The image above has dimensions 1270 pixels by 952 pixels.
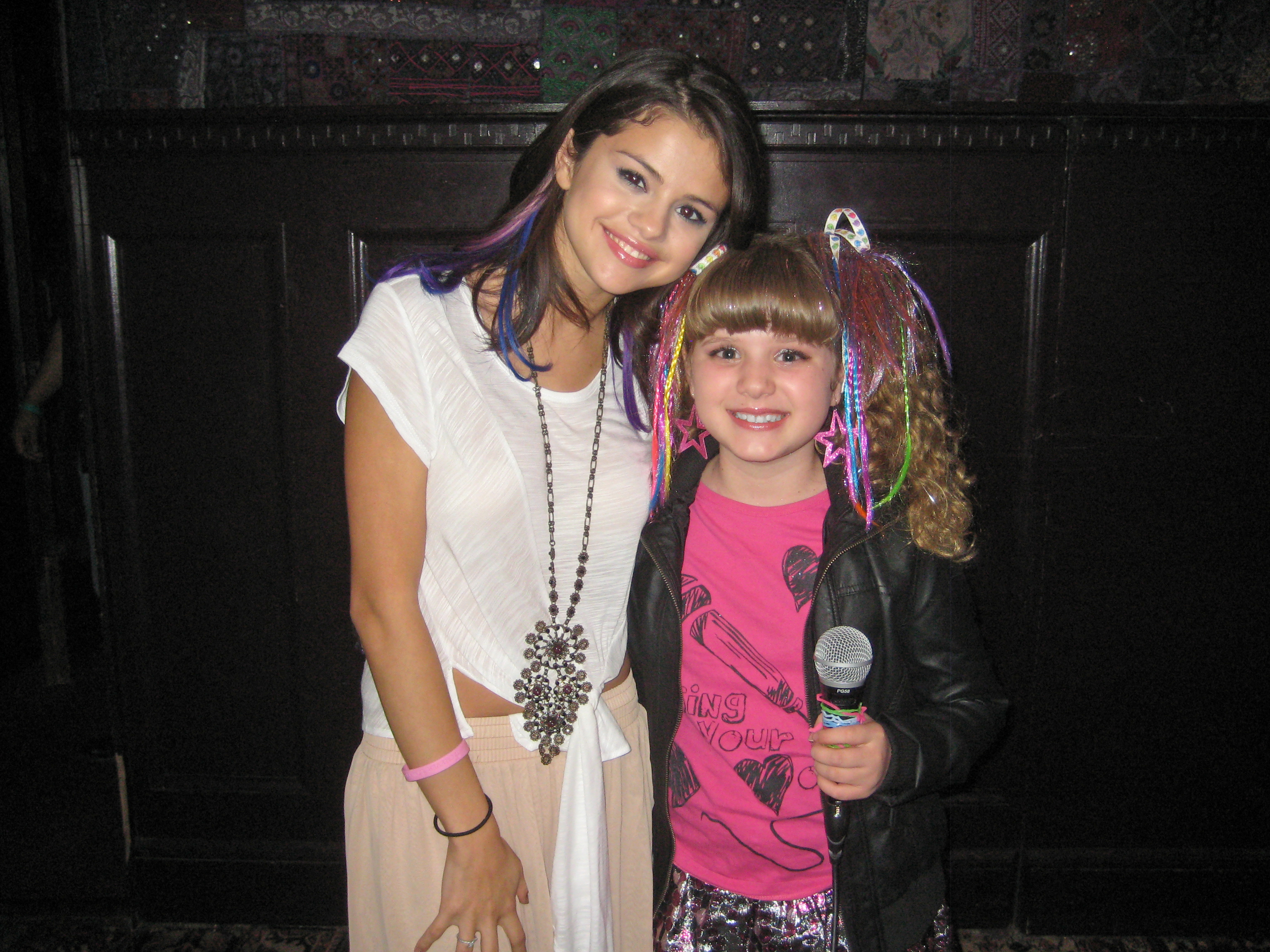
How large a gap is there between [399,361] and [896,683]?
3.37ft

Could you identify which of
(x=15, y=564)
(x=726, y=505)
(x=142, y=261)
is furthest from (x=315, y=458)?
(x=15, y=564)

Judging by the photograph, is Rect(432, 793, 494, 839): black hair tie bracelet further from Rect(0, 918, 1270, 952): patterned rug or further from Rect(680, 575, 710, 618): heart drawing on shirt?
Rect(0, 918, 1270, 952): patterned rug

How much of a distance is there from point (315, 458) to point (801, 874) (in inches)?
62.1

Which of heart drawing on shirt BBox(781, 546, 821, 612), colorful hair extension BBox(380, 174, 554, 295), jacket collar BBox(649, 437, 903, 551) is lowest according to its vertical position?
heart drawing on shirt BBox(781, 546, 821, 612)

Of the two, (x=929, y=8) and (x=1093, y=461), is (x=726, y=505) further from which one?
(x=929, y=8)

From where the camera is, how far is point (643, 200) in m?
1.30

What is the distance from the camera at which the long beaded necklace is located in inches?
52.2

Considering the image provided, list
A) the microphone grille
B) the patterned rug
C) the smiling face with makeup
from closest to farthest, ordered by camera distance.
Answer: the microphone grille → the smiling face with makeup → the patterned rug

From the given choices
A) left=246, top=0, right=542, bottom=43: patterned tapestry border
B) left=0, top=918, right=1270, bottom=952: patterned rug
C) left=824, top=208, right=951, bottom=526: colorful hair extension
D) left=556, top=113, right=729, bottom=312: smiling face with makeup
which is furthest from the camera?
left=0, top=918, right=1270, bottom=952: patterned rug

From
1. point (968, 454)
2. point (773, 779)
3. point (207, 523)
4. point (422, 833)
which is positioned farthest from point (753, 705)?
point (207, 523)

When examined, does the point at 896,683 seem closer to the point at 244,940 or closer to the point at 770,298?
the point at 770,298

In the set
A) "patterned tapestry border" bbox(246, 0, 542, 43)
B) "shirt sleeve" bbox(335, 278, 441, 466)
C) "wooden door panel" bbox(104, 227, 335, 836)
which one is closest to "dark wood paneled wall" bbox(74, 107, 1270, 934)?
"wooden door panel" bbox(104, 227, 335, 836)

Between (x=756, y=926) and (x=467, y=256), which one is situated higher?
(x=467, y=256)

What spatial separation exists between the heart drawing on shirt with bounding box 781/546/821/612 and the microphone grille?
0.74ft
